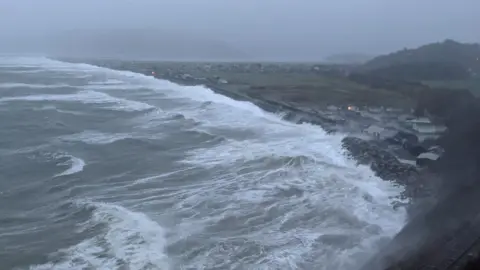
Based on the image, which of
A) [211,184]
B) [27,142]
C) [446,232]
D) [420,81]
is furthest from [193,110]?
[446,232]

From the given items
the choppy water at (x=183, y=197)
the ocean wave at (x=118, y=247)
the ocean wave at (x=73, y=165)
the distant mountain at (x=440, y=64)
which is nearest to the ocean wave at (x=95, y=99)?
the choppy water at (x=183, y=197)

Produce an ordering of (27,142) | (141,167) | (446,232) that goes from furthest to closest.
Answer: (27,142)
(141,167)
(446,232)

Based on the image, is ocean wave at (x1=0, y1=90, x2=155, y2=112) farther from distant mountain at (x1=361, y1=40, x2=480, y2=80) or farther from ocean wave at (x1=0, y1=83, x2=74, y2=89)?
distant mountain at (x1=361, y1=40, x2=480, y2=80)

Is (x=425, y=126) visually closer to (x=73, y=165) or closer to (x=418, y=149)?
(x=418, y=149)

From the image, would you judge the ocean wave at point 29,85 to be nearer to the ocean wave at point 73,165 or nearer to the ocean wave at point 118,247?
the ocean wave at point 73,165

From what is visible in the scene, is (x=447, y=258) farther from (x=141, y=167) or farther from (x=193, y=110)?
(x=193, y=110)

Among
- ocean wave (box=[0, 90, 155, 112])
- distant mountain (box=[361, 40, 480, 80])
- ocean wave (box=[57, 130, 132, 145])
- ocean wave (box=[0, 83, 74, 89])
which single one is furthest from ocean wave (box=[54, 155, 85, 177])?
ocean wave (box=[0, 83, 74, 89])
